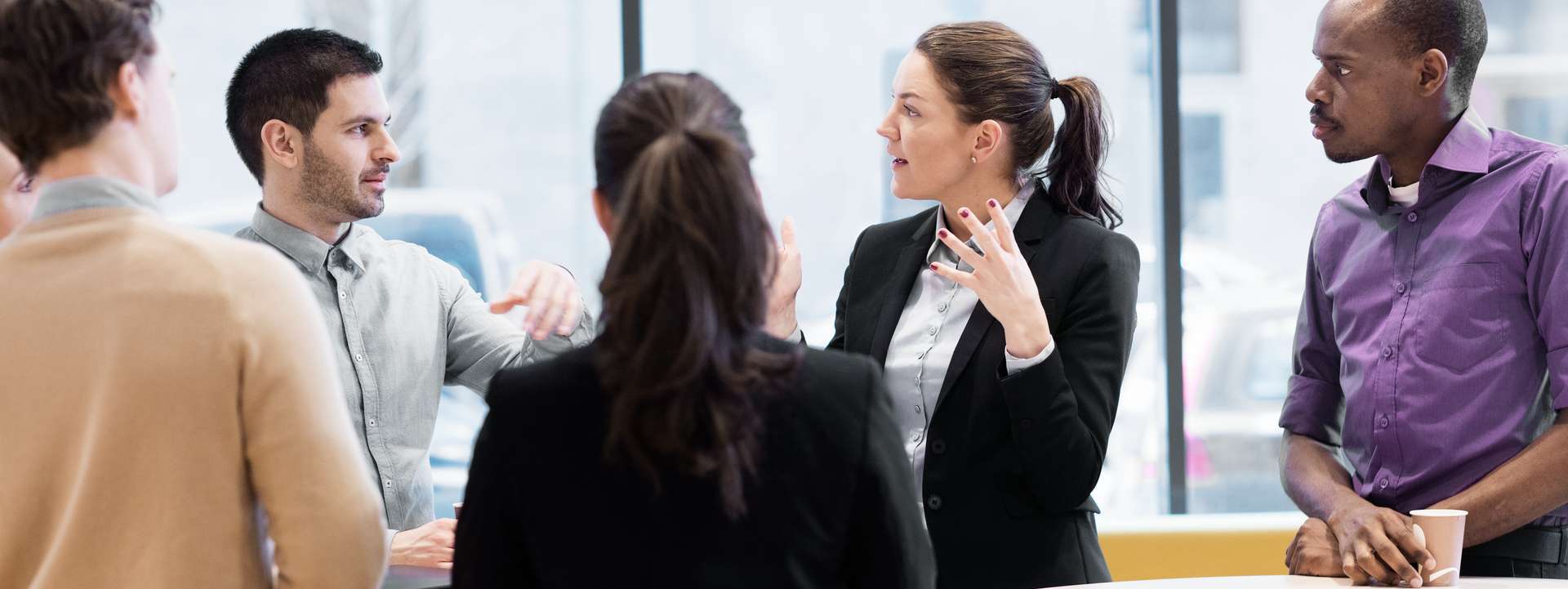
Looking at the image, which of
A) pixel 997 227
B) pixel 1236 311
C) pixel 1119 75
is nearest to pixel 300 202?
pixel 997 227

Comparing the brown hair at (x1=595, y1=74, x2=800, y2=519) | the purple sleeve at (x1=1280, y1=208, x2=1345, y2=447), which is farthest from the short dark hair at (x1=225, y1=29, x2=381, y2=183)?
the purple sleeve at (x1=1280, y1=208, x2=1345, y2=447)

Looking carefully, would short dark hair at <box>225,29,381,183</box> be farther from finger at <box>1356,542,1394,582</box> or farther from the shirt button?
finger at <box>1356,542,1394,582</box>

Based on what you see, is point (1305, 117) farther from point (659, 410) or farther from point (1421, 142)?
point (659, 410)

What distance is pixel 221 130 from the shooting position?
4.15m

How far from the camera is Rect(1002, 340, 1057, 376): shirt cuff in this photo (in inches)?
72.8

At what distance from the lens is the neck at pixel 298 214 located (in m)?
2.37

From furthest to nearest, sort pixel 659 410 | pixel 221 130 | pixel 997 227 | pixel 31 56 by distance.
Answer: pixel 221 130
pixel 997 227
pixel 31 56
pixel 659 410

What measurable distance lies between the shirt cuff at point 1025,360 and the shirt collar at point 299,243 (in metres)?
1.26

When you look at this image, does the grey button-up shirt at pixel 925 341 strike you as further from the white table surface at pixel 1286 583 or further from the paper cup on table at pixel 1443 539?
the paper cup on table at pixel 1443 539

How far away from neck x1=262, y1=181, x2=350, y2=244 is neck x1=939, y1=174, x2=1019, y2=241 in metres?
1.16

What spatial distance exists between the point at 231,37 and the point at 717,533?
145 inches

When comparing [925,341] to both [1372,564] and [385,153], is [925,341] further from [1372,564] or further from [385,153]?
[385,153]

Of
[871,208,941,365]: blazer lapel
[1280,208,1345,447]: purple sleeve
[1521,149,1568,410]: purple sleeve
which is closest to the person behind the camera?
[1521,149,1568,410]: purple sleeve

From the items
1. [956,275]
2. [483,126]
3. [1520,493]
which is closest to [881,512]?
[956,275]
